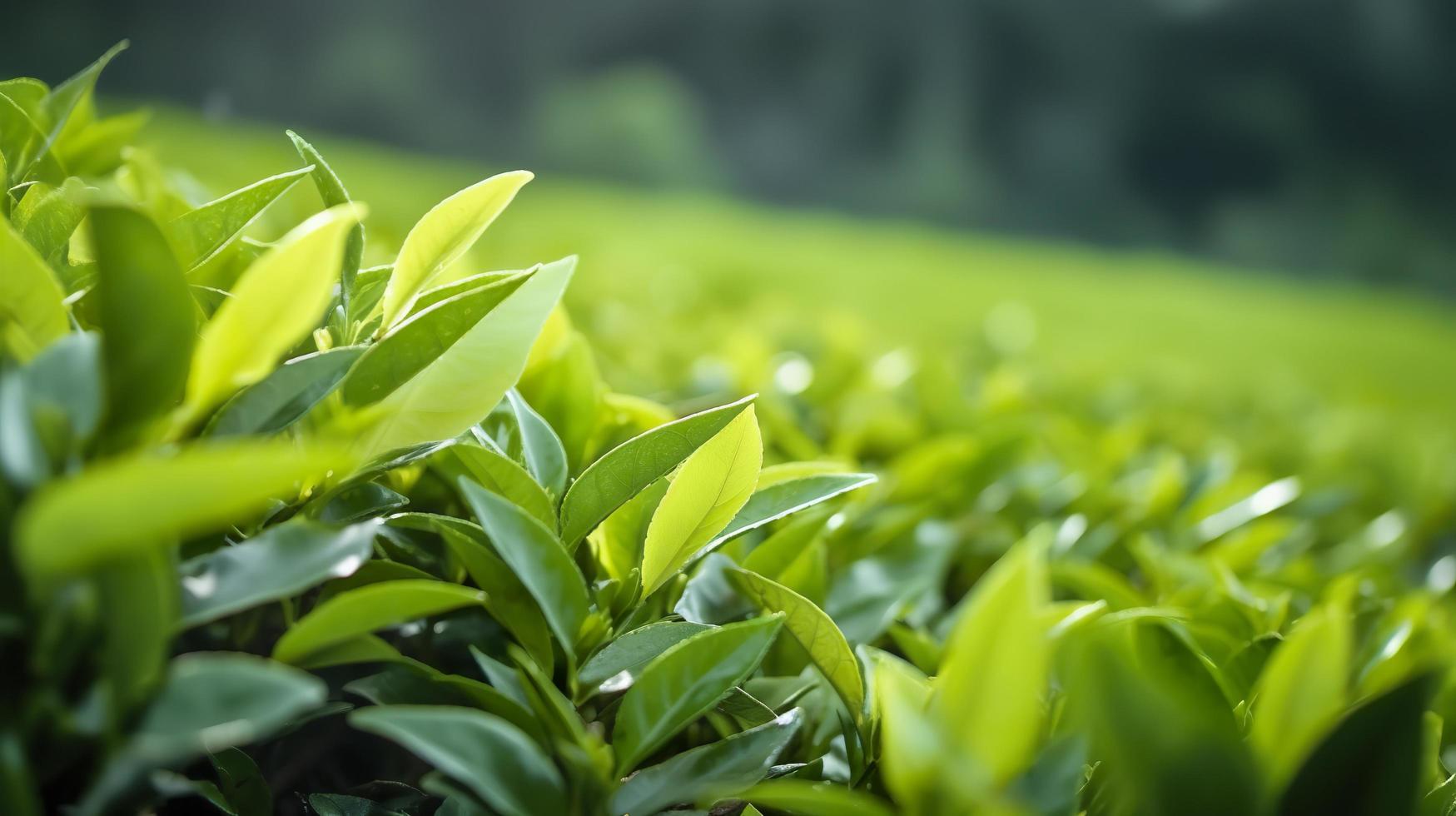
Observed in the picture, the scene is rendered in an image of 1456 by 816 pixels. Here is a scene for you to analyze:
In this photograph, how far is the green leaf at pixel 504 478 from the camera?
1.47ft

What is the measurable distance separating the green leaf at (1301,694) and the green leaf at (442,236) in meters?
0.38

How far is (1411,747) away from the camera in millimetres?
345

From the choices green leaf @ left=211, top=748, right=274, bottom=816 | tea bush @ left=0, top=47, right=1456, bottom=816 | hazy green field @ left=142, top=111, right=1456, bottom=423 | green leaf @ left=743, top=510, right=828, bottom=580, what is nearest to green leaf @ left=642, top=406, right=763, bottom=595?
tea bush @ left=0, top=47, right=1456, bottom=816

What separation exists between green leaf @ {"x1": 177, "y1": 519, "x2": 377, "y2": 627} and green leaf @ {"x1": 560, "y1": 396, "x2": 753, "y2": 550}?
121mm

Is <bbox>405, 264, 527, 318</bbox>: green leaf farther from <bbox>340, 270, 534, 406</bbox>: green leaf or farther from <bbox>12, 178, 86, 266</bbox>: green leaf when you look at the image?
<bbox>12, 178, 86, 266</bbox>: green leaf

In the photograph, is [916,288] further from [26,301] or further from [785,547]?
[26,301]

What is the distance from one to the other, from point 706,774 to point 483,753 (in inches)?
4.1

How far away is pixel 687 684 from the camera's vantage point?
0.41m

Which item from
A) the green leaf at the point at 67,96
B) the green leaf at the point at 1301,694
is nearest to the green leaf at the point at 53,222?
the green leaf at the point at 67,96

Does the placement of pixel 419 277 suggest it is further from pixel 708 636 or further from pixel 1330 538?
pixel 1330 538

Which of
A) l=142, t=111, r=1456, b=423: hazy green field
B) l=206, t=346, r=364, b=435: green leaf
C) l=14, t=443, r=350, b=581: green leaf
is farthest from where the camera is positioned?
l=142, t=111, r=1456, b=423: hazy green field

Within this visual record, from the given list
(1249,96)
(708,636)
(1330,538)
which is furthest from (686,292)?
(1249,96)

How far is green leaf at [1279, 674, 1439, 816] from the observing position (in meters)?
0.34

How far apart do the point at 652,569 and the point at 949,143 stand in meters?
10.8
